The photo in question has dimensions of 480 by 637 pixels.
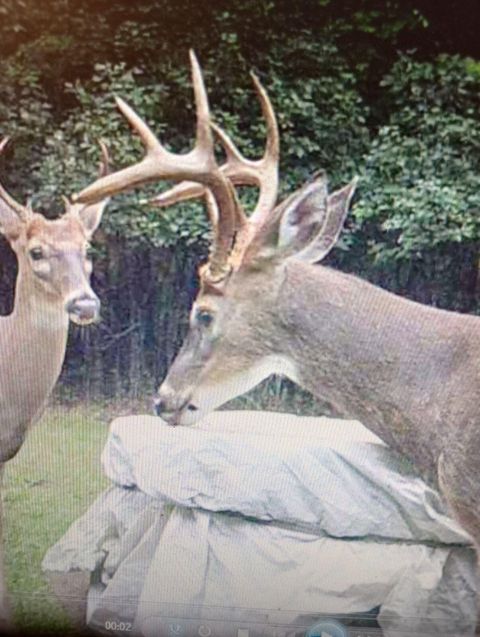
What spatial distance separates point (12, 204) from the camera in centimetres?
269

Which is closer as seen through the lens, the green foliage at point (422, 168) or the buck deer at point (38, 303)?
the green foliage at point (422, 168)

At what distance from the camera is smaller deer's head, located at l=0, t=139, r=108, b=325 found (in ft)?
8.72

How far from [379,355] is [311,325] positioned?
168 millimetres

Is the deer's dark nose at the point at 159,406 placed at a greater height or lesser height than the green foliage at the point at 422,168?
lesser

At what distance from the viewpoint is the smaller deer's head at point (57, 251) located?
8.72 feet

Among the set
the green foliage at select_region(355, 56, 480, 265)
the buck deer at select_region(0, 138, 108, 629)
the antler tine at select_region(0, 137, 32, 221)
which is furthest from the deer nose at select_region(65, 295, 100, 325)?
the green foliage at select_region(355, 56, 480, 265)

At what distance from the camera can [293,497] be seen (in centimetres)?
267

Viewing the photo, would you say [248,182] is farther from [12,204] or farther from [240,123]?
[12,204]

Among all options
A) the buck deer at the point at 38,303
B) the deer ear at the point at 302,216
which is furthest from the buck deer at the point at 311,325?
the buck deer at the point at 38,303

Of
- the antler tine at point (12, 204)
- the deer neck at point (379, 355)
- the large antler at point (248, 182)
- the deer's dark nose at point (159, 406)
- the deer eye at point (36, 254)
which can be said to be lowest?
the deer's dark nose at point (159, 406)

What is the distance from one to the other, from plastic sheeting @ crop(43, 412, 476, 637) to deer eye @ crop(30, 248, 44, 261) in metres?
0.42

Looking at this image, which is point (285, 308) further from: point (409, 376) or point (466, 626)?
point (466, 626)

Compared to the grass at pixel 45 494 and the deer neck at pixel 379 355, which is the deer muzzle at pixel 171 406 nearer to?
the grass at pixel 45 494

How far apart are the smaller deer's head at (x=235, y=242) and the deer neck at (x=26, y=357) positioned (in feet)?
0.93
